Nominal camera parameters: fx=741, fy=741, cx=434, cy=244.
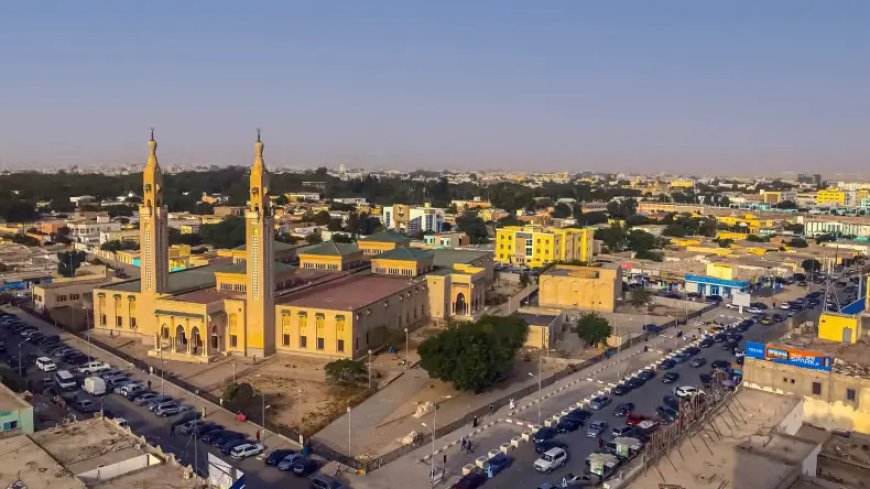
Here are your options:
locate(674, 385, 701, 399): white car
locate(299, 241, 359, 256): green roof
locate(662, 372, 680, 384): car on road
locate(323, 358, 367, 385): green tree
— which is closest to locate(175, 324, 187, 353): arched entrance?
locate(323, 358, 367, 385): green tree

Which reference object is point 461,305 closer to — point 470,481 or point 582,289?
point 582,289

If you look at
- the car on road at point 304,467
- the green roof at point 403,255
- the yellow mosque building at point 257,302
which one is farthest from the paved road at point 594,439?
the green roof at point 403,255

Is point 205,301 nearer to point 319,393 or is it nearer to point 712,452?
point 319,393

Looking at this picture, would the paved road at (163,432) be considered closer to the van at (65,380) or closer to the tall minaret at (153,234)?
the van at (65,380)

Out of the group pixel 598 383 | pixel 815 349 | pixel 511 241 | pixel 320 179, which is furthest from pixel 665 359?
pixel 320 179

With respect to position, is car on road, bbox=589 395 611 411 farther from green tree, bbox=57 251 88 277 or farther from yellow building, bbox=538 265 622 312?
green tree, bbox=57 251 88 277

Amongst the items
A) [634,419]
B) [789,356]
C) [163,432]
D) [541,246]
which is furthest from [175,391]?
[541,246]
